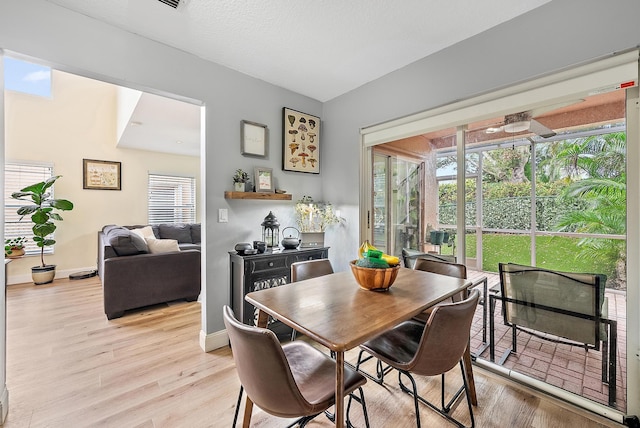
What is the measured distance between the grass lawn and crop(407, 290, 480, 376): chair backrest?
3.86 feet

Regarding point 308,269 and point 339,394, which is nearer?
point 339,394

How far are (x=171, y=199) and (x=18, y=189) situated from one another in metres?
2.37

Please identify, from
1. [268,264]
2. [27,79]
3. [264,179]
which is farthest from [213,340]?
[27,79]

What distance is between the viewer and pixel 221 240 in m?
2.62

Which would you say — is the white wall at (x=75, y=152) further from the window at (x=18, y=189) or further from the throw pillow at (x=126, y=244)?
the throw pillow at (x=126, y=244)

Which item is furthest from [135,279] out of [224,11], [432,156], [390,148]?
[432,156]

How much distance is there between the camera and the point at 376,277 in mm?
1533

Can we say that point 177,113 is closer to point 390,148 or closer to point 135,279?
point 135,279

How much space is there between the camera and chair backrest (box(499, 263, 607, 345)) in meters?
1.78

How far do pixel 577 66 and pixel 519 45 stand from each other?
39 cm

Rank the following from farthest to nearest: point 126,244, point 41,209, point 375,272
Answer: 1. point 41,209
2. point 126,244
3. point 375,272

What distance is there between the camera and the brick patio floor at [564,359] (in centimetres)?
170

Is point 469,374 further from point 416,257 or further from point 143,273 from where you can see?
point 143,273

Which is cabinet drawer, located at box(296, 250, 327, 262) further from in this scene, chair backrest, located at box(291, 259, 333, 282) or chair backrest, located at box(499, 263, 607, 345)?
chair backrest, located at box(499, 263, 607, 345)
